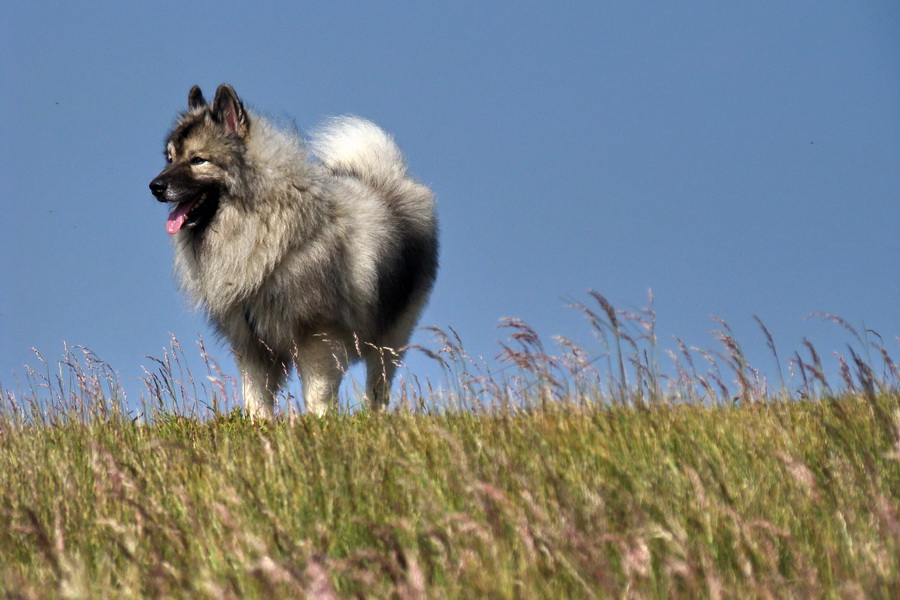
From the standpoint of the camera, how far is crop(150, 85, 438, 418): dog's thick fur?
22.0 feet

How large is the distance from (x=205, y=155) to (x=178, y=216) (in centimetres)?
Answer: 54

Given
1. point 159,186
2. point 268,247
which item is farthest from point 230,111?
point 268,247

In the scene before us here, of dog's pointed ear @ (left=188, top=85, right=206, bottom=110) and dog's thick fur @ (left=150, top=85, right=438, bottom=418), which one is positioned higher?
dog's pointed ear @ (left=188, top=85, right=206, bottom=110)

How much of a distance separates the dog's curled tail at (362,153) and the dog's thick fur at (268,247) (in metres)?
1.35

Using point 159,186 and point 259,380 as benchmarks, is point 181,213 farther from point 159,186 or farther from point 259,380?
point 259,380

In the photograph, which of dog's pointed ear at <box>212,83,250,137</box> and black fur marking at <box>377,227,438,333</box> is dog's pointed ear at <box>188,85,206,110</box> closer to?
dog's pointed ear at <box>212,83,250,137</box>

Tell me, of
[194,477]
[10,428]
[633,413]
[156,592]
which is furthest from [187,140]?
[156,592]

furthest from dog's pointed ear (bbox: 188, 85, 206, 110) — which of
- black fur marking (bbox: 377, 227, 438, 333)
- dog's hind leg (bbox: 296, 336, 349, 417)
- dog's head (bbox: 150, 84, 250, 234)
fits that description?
dog's hind leg (bbox: 296, 336, 349, 417)

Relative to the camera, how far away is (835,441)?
11.4 ft

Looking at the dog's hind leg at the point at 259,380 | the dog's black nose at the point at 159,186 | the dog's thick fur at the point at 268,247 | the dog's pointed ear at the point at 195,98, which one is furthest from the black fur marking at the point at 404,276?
the dog's pointed ear at the point at 195,98

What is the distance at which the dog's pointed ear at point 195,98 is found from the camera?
285 inches

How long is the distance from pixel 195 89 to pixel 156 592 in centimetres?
558

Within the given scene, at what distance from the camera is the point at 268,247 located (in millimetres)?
6805

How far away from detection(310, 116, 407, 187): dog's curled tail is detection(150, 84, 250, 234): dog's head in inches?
70.9
